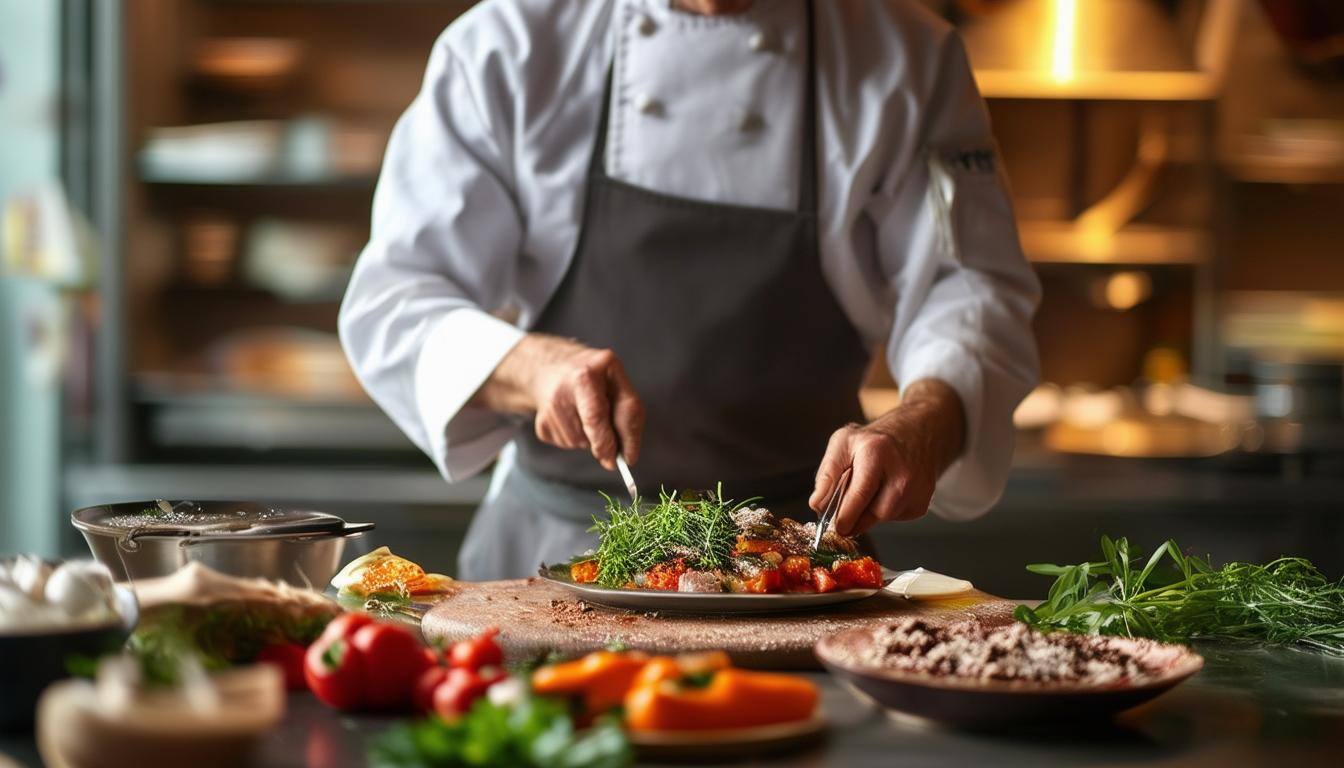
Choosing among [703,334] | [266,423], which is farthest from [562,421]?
[266,423]

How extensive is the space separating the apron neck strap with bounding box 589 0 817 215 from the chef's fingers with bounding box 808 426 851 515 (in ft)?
1.70

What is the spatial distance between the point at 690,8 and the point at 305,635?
1.16 meters

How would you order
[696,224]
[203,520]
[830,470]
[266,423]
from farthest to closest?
1. [266,423]
2. [696,224]
3. [830,470]
4. [203,520]

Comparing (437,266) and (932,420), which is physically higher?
(437,266)

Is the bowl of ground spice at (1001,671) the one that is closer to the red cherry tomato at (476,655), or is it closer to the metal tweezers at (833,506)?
the red cherry tomato at (476,655)

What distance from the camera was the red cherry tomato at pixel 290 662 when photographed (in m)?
1.23

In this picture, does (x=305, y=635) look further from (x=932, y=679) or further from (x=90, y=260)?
(x=90, y=260)

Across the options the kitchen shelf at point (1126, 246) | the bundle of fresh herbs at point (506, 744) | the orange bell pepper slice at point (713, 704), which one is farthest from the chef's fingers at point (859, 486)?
the kitchen shelf at point (1126, 246)

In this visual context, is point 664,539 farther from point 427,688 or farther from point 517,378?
point 427,688

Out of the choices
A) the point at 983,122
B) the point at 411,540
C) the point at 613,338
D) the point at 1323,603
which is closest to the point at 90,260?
the point at 411,540

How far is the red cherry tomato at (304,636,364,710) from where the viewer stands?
3.62 ft

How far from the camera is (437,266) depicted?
2.05 metres

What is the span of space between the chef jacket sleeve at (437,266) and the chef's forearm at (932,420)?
1.81ft

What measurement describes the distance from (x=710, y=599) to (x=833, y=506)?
0.25 m
